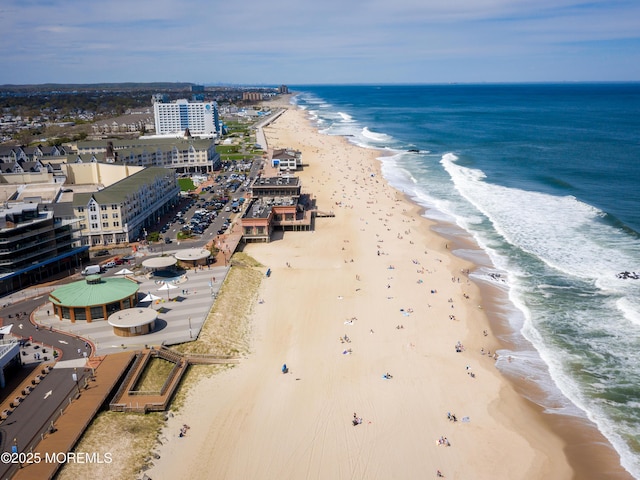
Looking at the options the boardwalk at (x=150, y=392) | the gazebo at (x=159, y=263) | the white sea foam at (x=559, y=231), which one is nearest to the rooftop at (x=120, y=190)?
the gazebo at (x=159, y=263)

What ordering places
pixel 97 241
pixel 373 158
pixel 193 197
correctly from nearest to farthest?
pixel 97 241 → pixel 193 197 → pixel 373 158

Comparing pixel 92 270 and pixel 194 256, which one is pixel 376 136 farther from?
pixel 92 270

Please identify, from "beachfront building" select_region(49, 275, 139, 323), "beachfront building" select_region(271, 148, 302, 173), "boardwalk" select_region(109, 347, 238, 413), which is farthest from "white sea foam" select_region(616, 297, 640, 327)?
"beachfront building" select_region(271, 148, 302, 173)

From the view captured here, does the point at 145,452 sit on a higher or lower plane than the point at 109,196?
lower

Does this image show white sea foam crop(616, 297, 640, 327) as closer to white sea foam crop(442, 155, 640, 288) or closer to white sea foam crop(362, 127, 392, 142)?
white sea foam crop(442, 155, 640, 288)

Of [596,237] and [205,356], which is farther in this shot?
[596,237]

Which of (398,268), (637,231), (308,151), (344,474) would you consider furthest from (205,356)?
(308,151)

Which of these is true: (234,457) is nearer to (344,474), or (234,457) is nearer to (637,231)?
(344,474)
